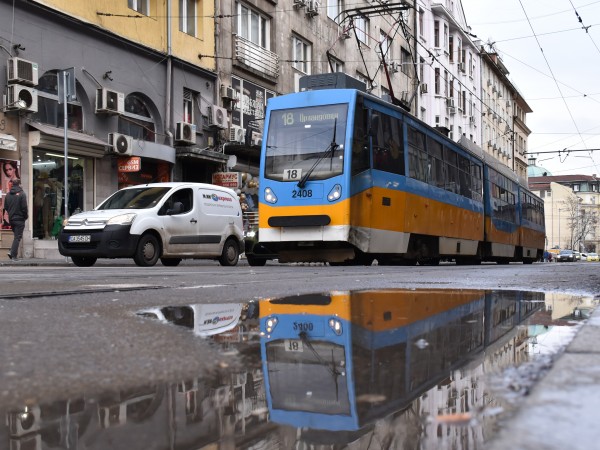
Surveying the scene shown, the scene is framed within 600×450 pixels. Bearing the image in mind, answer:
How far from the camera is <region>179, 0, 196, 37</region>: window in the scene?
21578 millimetres

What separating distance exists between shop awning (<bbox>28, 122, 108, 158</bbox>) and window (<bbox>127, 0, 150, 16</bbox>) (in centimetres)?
473

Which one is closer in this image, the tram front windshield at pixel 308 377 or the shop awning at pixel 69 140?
the tram front windshield at pixel 308 377

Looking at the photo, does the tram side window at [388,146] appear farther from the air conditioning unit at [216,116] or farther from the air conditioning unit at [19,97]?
the air conditioning unit at [216,116]

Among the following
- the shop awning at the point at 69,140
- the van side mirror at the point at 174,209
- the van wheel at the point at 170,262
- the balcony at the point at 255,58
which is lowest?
the van wheel at the point at 170,262

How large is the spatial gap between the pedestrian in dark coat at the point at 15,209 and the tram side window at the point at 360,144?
7631 millimetres

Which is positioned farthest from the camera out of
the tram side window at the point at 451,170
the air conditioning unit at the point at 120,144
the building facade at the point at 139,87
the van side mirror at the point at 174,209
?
the air conditioning unit at the point at 120,144

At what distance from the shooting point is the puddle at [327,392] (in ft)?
4.76

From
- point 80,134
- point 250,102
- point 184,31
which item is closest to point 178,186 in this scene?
point 80,134

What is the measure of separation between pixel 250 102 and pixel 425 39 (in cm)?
2287

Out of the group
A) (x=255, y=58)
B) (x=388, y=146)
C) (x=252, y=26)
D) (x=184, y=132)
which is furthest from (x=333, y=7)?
(x=388, y=146)

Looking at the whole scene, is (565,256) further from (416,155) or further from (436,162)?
(416,155)

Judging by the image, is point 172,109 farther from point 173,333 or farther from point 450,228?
point 173,333

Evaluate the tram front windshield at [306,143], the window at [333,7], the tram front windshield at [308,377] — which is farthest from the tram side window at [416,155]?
the window at [333,7]

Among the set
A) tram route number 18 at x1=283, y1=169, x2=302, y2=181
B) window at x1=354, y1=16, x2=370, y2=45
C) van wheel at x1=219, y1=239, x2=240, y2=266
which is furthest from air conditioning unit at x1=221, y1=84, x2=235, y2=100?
window at x1=354, y1=16, x2=370, y2=45
